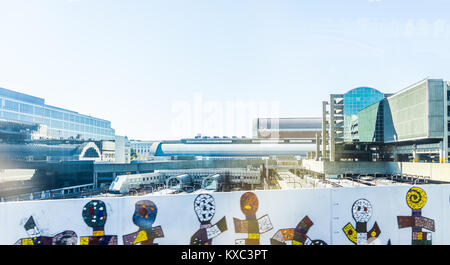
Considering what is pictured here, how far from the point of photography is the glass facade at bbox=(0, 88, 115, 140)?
1943 centimetres

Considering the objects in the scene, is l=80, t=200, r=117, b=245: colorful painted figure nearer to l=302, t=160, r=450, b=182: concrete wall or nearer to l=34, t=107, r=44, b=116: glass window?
l=302, t=160, r=450, b=182: concrete wall

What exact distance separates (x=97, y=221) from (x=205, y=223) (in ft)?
7.42

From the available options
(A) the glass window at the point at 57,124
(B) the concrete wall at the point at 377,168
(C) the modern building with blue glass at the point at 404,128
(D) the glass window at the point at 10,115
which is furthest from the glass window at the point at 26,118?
(C) the modern building with blue glass at the point at 404,128

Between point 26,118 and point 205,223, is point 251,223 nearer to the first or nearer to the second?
point 205,223

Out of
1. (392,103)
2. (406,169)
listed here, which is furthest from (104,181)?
(392,103)

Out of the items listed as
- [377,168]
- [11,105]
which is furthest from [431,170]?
[11,105]

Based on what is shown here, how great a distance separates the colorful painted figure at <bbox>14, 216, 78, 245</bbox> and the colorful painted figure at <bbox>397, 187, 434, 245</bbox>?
23.9 feet

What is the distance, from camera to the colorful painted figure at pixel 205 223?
4.55 m

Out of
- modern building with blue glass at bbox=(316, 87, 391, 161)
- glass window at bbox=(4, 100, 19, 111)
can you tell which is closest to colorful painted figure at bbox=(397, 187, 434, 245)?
modern building with blue glass at bbox=(316, 87, 391, 161)

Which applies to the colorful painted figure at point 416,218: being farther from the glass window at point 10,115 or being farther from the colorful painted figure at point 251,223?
the glass window at point 10,115

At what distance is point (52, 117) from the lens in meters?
29.3

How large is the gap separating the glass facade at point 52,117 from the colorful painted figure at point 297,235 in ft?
77.9

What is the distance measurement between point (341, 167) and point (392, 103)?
8128 mm
